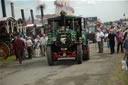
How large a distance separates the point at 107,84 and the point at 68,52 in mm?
5020

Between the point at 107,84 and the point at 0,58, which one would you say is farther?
the point at 0,58

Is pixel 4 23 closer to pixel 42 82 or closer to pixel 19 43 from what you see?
pixel 19 43

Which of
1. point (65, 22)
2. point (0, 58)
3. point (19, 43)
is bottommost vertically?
point (0, 58)

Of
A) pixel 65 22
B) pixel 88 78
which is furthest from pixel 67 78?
pixel 65 22

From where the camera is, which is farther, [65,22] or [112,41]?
[112,41]

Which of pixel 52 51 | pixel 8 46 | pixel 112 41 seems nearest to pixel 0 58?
pixel 8 46

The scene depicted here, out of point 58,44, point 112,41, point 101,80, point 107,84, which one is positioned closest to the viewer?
point 107,84

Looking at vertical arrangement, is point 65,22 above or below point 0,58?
above

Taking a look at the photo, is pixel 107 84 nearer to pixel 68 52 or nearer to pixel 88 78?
pixel 88 78

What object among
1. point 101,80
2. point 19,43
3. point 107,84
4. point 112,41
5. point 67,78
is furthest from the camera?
point 112,41

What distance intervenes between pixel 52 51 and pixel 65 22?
1629 mm

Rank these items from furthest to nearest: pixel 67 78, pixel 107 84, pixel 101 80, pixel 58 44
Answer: pixel 58 44 < pixel 67 78 < pixel 101 80 < pixel 107 84

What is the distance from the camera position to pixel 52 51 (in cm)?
1251

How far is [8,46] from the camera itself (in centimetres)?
1725
